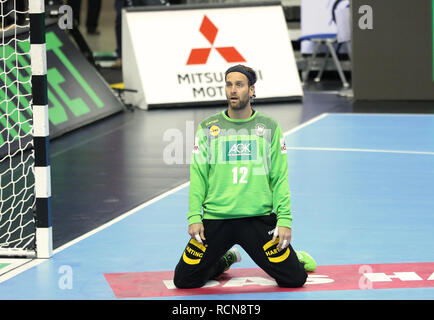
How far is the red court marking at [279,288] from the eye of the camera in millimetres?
6574

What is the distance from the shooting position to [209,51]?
52.1ft

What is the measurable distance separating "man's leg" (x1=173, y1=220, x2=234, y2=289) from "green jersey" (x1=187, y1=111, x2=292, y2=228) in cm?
9

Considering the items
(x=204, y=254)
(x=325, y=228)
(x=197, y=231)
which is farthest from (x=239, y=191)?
(x=325, y=228)

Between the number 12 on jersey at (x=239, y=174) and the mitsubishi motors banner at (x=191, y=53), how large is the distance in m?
9.24

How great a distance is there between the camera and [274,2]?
1652 centimetres

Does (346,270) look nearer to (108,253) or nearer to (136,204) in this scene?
(108,253)

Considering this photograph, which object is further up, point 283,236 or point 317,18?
point 317,18

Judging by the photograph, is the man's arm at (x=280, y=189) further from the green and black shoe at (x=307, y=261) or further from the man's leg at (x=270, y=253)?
the green and black shoe at (x=307, y=261)

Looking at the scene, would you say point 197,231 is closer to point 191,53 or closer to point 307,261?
point 307,261

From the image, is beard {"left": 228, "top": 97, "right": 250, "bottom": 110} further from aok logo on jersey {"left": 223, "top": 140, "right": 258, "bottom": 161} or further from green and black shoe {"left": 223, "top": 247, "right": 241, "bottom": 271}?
green and black shoe {"left": 223, "top": 247, "right": 241, "bottom": 271}

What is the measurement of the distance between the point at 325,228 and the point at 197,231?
83.6 inches

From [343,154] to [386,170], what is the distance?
1.07 metres

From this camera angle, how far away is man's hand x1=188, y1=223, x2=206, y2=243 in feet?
21.2

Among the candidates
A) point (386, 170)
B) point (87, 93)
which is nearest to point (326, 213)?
point (386, 170)
